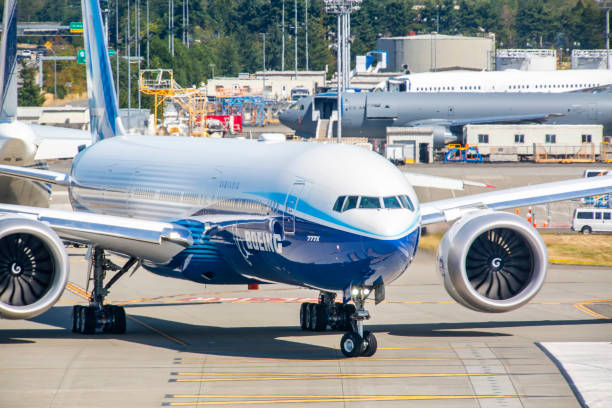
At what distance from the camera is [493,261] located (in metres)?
25.4

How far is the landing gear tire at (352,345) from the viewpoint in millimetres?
24297

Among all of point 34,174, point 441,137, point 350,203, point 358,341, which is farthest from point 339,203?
point 441,137

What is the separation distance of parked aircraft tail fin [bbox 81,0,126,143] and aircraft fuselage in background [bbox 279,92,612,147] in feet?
198

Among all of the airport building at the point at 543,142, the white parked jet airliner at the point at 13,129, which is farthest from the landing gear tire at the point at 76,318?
the airport building at the point at 543,142

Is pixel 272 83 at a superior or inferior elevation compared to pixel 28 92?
superior

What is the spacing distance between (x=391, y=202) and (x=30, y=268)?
29.3ft

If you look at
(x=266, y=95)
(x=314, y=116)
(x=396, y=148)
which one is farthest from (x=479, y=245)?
(x=266, y=95)

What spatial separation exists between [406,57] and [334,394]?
176m

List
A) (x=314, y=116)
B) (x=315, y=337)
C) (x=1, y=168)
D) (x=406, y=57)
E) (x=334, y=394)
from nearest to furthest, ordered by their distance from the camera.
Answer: (x=334, y=394)
(x=315, y=337)
(x=1, y=168)
(x=314, y=116)
(x=406, y=57)

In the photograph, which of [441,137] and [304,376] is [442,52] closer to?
[441,137]

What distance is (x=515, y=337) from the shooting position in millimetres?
28266

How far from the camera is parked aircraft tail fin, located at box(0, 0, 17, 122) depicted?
38.9 meters

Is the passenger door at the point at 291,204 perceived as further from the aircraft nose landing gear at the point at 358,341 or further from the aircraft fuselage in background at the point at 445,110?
the aircraft fuselage in background at the point at 445,110

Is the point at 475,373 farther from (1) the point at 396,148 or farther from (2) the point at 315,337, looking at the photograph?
(1) the point at 396,148
